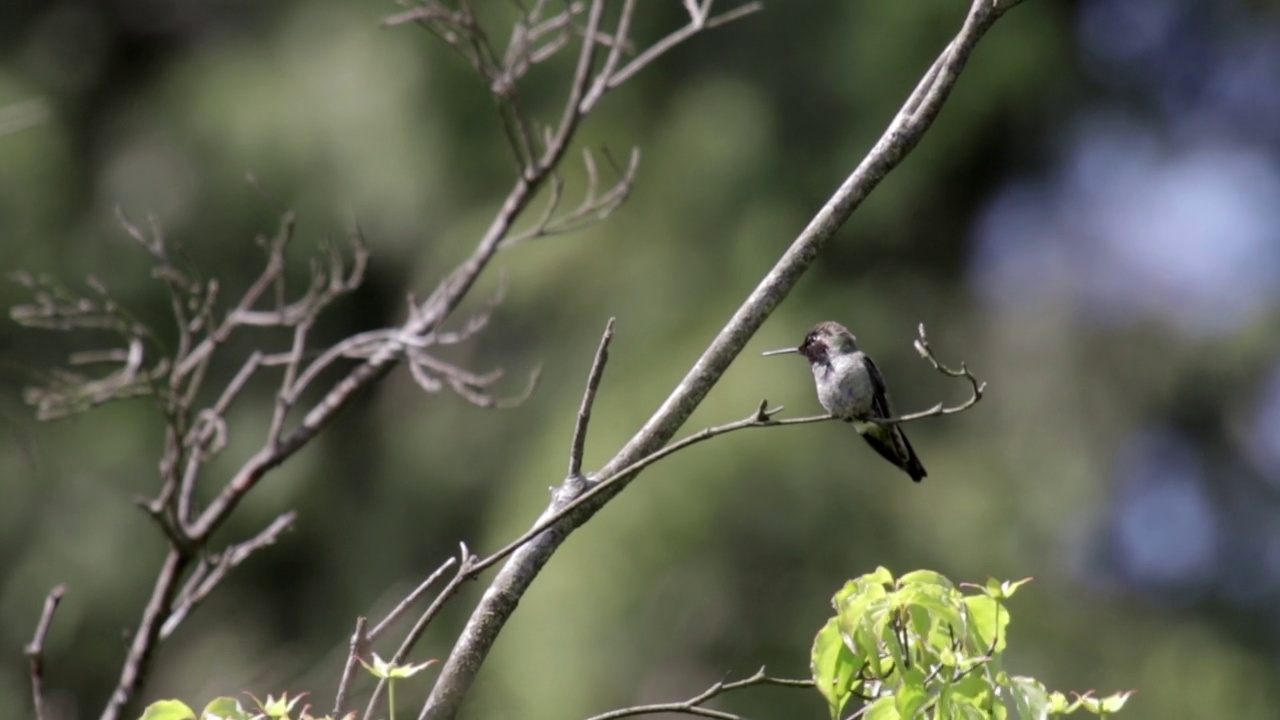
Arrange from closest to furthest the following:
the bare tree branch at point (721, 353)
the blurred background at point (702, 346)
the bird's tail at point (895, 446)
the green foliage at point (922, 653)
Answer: the green foliage at point (922, 653) < the bare tree branch at point (721, 353) < the bird's tail at point (895, 446) < the blurred background at point (702, 346)

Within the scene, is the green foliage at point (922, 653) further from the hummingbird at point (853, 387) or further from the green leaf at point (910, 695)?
the hummingbird at point (853, 387)

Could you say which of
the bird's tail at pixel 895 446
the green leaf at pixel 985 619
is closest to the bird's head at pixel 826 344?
the bird's tail at pixel 895 446

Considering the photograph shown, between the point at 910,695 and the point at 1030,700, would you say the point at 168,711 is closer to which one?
the point at 910,695

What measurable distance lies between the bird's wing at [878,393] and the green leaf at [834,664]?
1562 mm

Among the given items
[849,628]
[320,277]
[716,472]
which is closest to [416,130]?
[716,472]

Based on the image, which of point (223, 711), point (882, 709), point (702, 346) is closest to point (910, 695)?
point (882, 709)

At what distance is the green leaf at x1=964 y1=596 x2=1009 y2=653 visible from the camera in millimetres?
1968

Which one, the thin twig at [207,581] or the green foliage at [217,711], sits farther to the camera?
the thin twig at [207,581]

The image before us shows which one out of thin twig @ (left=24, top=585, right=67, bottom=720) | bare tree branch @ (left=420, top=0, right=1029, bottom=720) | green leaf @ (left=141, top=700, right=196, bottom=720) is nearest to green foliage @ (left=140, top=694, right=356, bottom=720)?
green leaf @ (left=141, top=700, right=196, bottom=720)

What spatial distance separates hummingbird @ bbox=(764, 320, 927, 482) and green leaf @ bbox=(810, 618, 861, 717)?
142 centimetres

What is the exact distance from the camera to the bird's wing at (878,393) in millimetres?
3494

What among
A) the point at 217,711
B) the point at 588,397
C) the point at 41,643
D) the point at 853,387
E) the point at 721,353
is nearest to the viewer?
the point at 217,711

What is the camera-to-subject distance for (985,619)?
6.54 ft

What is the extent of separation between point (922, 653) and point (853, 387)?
1499mm
